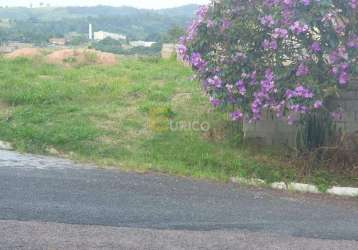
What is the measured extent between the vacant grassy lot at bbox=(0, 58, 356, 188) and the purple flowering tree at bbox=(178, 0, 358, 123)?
3.11 feet

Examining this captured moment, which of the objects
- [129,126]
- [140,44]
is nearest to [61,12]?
[140,44]

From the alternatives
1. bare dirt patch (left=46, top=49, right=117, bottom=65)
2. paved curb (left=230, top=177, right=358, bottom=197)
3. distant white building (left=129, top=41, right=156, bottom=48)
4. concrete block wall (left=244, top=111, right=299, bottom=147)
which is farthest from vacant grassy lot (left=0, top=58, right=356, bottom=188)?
distant white building (left=129, top=41, right=156, bottom=48)

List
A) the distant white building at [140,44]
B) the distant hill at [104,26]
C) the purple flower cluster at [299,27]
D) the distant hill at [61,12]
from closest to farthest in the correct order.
→ the purple flower cluster at [299,27] < the distant white building at [140,44] < the distant hill at [104,26] < the distant hill at [61,12]

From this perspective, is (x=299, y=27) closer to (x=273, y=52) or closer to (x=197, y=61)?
(x=273, y=52)

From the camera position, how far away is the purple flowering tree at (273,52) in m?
7.08

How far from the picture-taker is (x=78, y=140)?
371 inches

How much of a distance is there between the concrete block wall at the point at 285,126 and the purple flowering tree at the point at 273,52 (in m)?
0.75

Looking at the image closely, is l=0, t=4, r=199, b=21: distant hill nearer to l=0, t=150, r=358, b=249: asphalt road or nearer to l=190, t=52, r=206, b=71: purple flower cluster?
l=190, t=52, r=206, b=71: purple flower cluster

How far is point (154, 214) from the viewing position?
19.2 feet

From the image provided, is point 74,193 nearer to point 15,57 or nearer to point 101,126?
point 101,126

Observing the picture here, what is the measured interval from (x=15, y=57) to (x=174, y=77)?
5118 millimetres

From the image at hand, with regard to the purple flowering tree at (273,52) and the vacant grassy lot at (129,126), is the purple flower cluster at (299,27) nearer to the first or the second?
the purple flowering tree at (273,52)

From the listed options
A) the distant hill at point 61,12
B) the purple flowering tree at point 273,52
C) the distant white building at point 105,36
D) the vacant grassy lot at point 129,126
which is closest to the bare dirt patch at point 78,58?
the vacant grassy lot at point 129,126

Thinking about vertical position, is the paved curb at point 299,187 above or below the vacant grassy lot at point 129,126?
below
